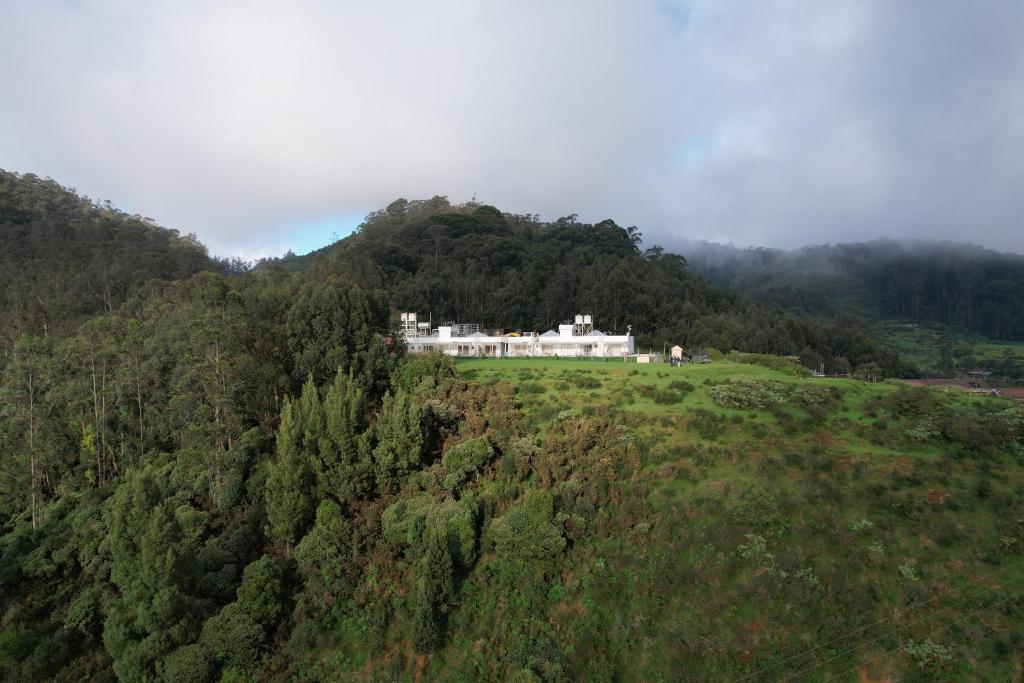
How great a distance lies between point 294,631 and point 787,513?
39.7 feet

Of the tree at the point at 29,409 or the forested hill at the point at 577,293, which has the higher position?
the forested hill at the point at 577,293

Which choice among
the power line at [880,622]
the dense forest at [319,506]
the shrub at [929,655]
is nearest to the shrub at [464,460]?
the dense forest at [319,506]

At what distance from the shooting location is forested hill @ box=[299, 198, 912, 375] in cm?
3734

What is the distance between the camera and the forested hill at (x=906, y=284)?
63.2m

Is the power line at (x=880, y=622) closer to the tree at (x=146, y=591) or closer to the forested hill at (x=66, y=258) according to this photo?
the tree at (x=146, y=591)

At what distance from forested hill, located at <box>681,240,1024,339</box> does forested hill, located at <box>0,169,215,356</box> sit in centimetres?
5934

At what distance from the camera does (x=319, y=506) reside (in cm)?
1600

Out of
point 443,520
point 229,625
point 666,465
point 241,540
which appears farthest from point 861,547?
point 241,540

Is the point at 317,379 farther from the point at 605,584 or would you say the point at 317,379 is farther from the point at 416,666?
the point at 605,584

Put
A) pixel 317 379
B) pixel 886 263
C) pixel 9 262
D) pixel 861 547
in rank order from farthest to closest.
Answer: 1. pixel 886 263
2. pixel 9 262
3. pixel 317 379
4. pixel 861 547

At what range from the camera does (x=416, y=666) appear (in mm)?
12773

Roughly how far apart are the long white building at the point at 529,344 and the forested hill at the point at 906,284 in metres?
36.6

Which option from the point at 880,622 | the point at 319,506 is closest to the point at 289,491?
the point at 319,506

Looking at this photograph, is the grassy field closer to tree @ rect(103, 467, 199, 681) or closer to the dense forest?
the dense forest
